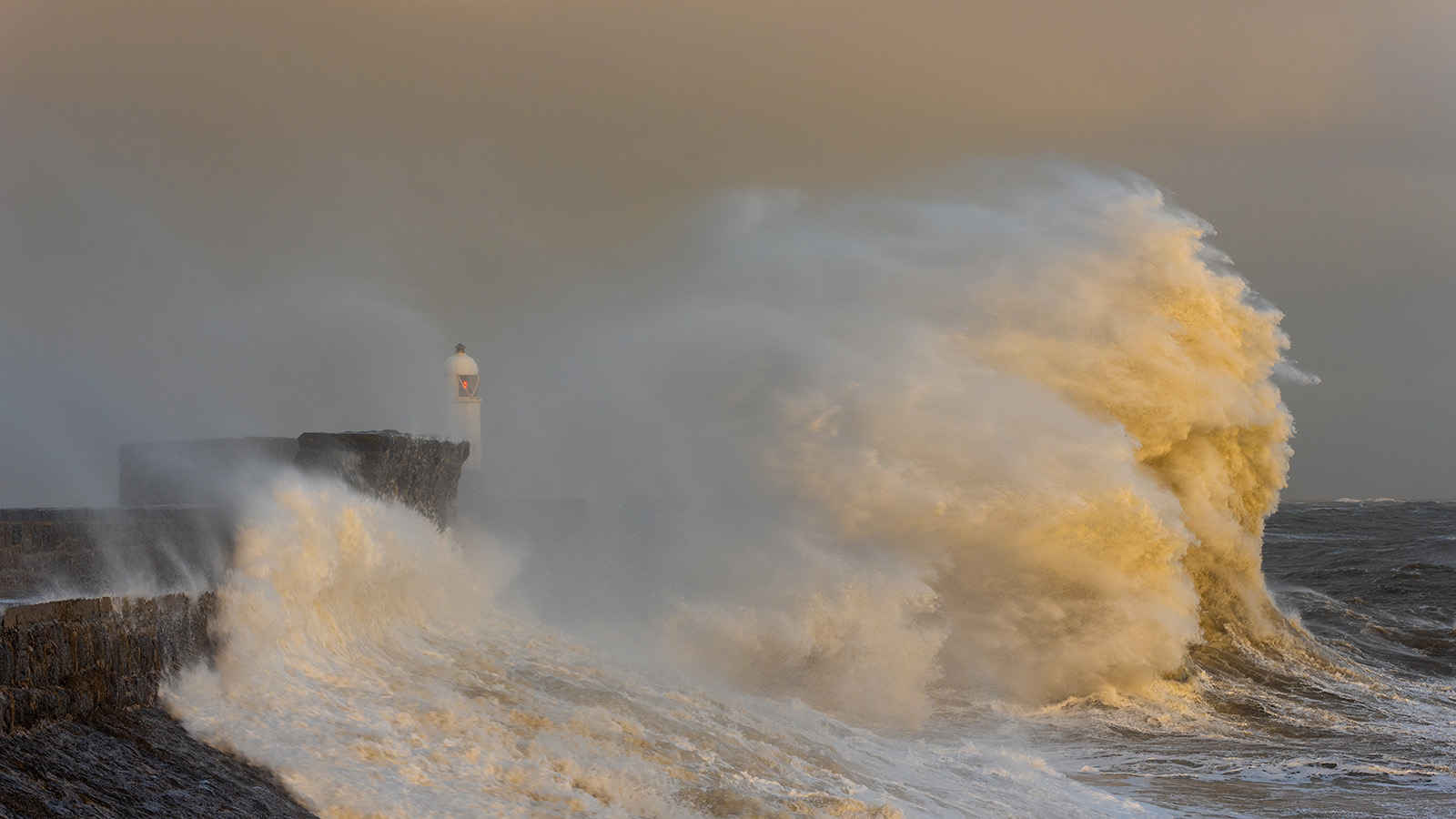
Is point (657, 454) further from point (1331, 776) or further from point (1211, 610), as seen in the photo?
point (1331, 776)

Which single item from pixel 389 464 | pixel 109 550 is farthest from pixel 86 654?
pixel 389 464

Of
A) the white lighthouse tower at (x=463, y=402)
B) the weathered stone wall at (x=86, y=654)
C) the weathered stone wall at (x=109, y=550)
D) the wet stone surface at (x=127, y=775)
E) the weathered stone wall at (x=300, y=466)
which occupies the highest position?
the white lighthouse tower at (x=463, y=402)

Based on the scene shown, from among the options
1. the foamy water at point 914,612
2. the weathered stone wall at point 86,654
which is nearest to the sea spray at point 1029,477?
the foamy water at point 914,612

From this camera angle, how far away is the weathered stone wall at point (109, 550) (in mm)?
4930

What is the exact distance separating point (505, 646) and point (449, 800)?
2.62m

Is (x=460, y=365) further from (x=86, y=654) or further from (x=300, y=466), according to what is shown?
(x=86, y=654)

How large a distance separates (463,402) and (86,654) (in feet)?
32.6

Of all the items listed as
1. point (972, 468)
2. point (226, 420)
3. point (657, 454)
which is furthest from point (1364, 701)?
point (226, 420)

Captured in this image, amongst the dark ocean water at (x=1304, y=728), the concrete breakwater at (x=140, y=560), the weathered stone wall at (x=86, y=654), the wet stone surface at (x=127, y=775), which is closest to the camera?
the wet stone surface at (x=127, y=775)

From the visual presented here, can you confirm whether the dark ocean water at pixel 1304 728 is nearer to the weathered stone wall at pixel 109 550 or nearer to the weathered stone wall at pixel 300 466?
the weathered stone wall at pixel 300 466

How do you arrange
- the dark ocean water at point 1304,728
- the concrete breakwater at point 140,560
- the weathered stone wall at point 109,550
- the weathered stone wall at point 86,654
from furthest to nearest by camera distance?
the dark ocean water at point 1304,728 → the weathered stone wall at point 109,550 → the concrete breakwater at point 140,560 → the weathered stone wall at point 86,654

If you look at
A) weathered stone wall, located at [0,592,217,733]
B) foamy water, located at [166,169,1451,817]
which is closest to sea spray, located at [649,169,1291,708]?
foamy water, located at [166,169,1451,817]

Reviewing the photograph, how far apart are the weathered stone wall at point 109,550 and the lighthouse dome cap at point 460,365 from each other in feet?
25.9

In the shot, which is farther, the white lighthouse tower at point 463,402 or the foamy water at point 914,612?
the white lighthouse tower at point 463,402
